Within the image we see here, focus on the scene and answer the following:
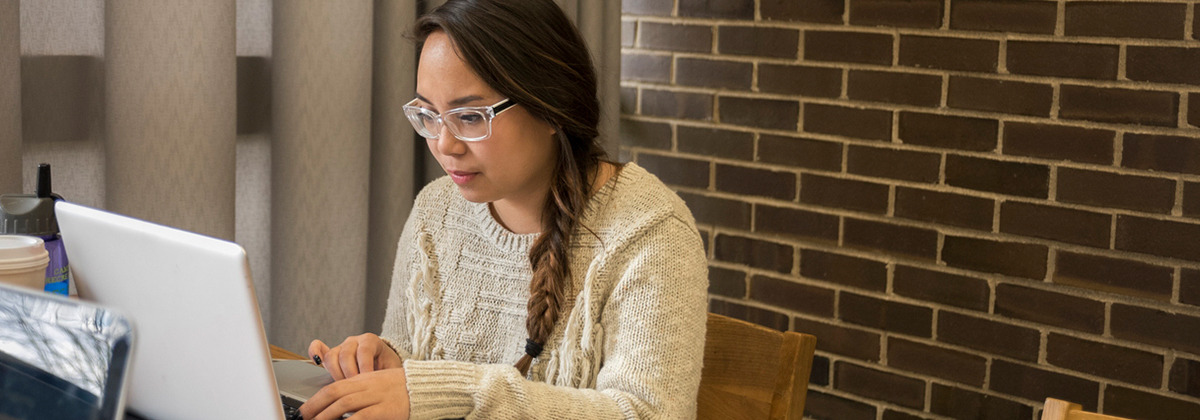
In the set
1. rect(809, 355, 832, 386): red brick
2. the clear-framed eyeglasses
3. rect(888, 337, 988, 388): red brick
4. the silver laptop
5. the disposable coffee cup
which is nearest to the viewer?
the silver laptop

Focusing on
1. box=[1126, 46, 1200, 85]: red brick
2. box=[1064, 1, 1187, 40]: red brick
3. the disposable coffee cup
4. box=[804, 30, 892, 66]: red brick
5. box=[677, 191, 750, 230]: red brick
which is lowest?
box=[677, 191, 750, 230]: red brick

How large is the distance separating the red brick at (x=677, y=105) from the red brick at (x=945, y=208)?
474 mm

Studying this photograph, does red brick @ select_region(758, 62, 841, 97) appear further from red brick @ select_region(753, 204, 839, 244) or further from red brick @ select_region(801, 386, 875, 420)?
red brick @ select_region(801, 386, 875, 420)

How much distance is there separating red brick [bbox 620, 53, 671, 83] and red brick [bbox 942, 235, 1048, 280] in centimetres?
74

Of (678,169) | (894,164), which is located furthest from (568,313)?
(678,169)

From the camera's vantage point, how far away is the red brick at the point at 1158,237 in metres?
1.82

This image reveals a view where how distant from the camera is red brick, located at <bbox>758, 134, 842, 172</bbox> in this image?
7.12 ft

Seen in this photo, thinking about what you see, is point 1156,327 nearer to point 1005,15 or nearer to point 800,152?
point 1005,15

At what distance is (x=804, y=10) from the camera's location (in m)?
2.16

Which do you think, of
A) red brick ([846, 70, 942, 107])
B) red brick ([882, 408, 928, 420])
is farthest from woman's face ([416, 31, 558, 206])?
red brick ([882, 408, 928, 420])

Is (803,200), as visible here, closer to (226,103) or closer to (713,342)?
(713,342)

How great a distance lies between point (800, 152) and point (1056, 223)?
20.8 inches

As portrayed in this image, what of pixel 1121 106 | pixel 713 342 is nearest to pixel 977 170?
pixel 1121 106

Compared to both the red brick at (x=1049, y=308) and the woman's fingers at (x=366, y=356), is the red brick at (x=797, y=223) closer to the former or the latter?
the red brick at (x=1049, y=308)
